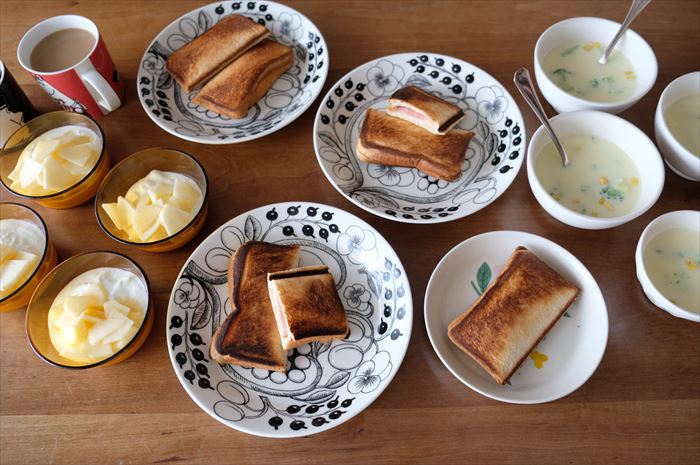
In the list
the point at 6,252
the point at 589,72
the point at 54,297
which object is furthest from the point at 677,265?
the point at 6,252

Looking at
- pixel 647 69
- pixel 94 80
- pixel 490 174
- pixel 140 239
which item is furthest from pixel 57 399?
pixel 647 69

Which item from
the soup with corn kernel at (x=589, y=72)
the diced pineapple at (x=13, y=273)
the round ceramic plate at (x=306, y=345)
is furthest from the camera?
the soup with corn kernel at (x=589, y=72)

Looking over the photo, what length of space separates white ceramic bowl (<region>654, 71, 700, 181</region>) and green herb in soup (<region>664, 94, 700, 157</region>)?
16 mm

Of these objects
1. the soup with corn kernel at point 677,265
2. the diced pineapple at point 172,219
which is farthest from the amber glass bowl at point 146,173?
the soup with corn kernel at point 677,265

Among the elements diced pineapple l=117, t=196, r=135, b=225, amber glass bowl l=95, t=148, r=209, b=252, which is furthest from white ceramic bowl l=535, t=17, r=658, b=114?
diced pineapple l=117, t=196, r=135, b=225

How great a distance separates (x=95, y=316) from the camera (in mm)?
1071

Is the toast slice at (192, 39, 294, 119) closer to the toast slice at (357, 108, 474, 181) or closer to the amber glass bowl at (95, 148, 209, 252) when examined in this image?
the amber glass bowl at (95, 148, 209, 252)

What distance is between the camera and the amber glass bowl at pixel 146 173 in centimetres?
119

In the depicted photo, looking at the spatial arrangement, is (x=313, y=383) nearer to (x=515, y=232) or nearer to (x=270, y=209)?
(x=270, y=209)

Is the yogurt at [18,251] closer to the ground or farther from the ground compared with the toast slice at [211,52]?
closer to the ground

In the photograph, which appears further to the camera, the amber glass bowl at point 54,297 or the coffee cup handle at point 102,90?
the coffee cup handle at point 102,90

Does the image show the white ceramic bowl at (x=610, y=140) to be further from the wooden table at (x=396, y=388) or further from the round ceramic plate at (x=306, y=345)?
the round ceramic plate at (x=306, y=345)

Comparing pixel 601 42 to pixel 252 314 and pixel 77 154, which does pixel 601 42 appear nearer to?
pixel 252 314

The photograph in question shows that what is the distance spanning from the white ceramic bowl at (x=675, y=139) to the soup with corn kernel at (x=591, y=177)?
88 millimetres
